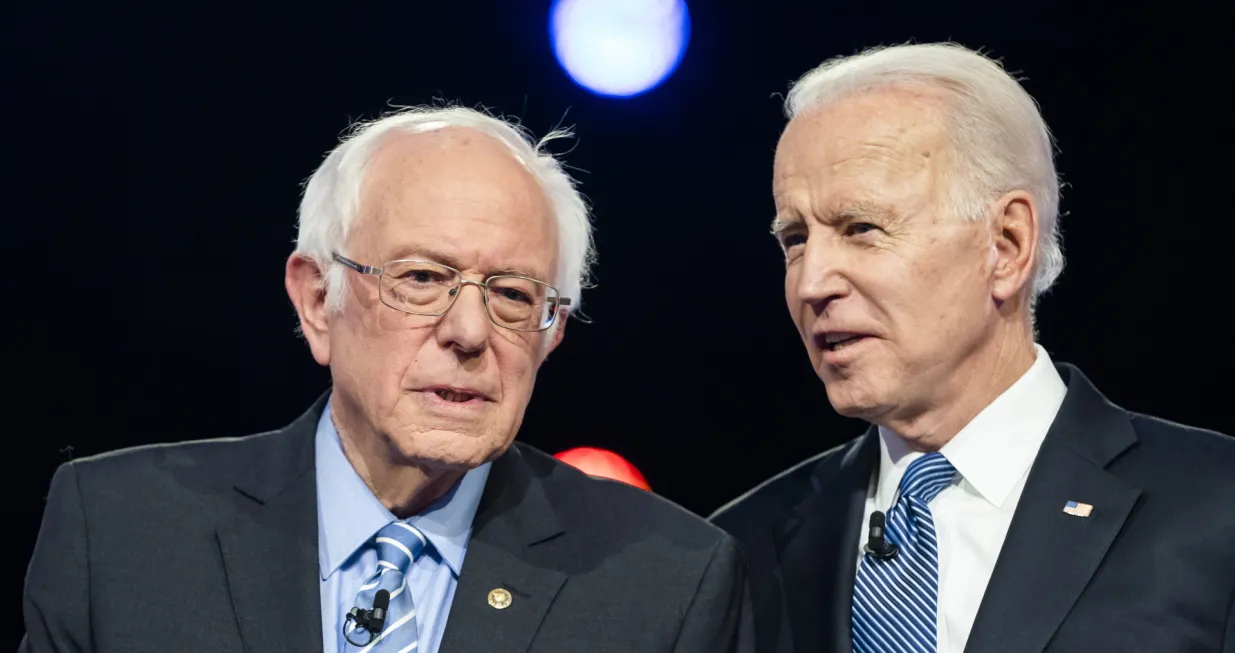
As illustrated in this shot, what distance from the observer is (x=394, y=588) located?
288 cm

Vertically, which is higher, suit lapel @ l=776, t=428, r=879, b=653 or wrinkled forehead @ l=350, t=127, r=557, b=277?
wrinkled forehead @ l=350, t=127, r=557, b=277

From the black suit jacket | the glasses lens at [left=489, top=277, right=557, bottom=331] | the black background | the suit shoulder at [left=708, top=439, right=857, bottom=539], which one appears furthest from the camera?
the black background

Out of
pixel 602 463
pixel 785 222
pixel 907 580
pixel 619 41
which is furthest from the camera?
pixel 602 463

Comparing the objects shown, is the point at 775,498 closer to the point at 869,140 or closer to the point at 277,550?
the point at 869,140

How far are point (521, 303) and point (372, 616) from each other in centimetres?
77

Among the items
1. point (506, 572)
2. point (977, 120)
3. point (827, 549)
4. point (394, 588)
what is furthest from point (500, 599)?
point (977, 120)

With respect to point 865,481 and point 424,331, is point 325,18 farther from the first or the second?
point 865,481

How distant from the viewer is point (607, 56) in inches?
179

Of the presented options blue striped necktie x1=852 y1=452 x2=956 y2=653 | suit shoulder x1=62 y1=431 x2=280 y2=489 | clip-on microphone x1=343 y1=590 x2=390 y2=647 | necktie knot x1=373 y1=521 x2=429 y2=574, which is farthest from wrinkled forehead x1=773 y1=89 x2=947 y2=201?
suit shoulder x1=62 y1=431 x2=280 y2=489

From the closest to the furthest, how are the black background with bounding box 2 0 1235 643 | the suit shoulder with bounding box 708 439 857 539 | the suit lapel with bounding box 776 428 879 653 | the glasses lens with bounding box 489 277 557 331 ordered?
the glasses lens with bounding box 489 277 557 331, the suit lapel with bounding box 776 428 879 653, the suit shoulder with bounding box 708 439 857 539, the black background with bounding box 2 0 1235 643

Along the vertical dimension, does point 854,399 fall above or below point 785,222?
below

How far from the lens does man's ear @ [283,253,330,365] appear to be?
3.15 m

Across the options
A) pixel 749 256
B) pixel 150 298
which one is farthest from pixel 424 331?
pixel 749 256

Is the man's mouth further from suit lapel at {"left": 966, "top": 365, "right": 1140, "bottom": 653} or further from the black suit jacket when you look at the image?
suit lapel at {"left": 966, "top": 365, "right": 1140, "bottom": 653}
